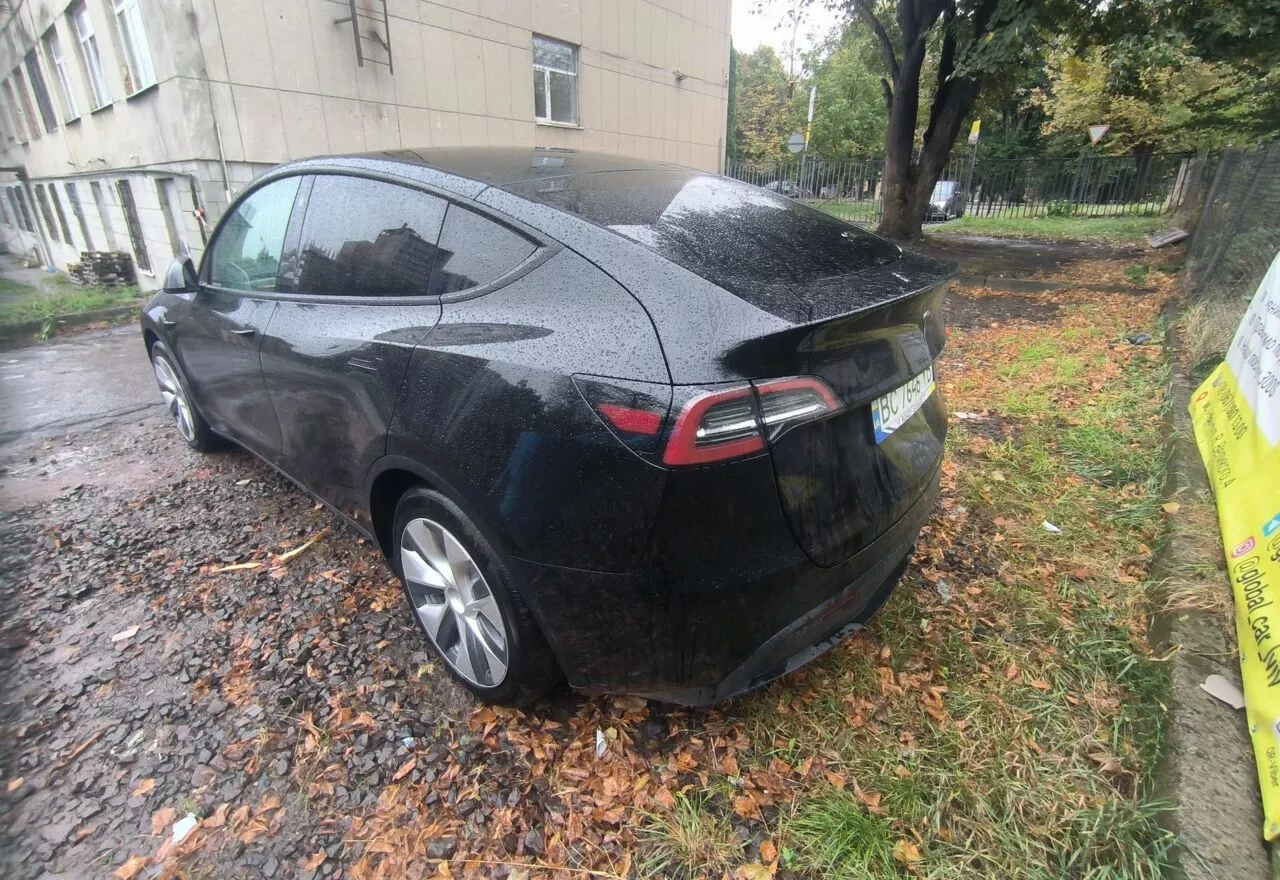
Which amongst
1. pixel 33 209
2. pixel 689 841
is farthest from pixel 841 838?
pixel 33 209

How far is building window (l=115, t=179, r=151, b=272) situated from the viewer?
35.6ft

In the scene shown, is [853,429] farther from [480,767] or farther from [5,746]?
[5,746]

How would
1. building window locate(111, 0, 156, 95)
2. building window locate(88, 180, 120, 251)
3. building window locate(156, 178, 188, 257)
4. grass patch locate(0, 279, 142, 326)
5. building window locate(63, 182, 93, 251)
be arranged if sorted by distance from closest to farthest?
grass patch locate(0, 279, 142, 326) < building window locate(111, 0, 156, 95) < building window locate(156, 178, 188, 257) < building window locate(88, 180, 120, 251) < building window locate(63, 182, 93, 251)

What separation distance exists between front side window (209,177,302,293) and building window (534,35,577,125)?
1164cm

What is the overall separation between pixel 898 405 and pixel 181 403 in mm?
4242

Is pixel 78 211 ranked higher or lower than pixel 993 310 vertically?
higher

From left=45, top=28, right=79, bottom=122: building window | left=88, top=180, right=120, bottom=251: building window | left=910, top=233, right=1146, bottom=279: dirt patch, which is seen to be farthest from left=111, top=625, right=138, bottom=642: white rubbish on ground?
left=45, top=28, right=79, bottom=122: building window

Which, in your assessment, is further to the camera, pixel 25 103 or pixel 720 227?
pixel 25 103

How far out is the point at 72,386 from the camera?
19.2 ft

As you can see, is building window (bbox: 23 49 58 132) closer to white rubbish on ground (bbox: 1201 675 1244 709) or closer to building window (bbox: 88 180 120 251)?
building window (bbox: 88 180 120 251)

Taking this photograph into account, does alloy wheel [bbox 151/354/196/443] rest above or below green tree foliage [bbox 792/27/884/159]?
below

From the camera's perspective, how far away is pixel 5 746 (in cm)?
202

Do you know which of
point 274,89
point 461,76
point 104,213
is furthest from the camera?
point 104,213

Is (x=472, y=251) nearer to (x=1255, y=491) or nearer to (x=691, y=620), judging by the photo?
(x=691, y=620)
